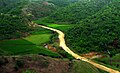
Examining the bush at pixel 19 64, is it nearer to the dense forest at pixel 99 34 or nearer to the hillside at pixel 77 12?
the dense forest at pixel 99 34

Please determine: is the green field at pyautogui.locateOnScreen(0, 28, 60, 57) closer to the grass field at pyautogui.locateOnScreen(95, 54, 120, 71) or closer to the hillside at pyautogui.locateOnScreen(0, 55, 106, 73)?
the grass field at pyautogui.locateOnScreen(95, 54, 120, 71)

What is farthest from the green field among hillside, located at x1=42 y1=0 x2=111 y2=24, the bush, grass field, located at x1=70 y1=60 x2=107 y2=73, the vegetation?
hillside, located at x1=42 y1=0 x2=111 y2=24

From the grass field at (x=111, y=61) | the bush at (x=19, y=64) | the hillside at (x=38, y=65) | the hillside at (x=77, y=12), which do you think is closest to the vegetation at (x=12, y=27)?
the hillside at (x=77, y=12)

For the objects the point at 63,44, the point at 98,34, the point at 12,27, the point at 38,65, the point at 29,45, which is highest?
the point at 38,65

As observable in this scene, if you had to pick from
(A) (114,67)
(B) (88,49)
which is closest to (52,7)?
(B) (88,49)

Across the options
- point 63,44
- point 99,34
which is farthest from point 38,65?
point 99,34

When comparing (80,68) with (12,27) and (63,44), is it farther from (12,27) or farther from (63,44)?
(12,27)
